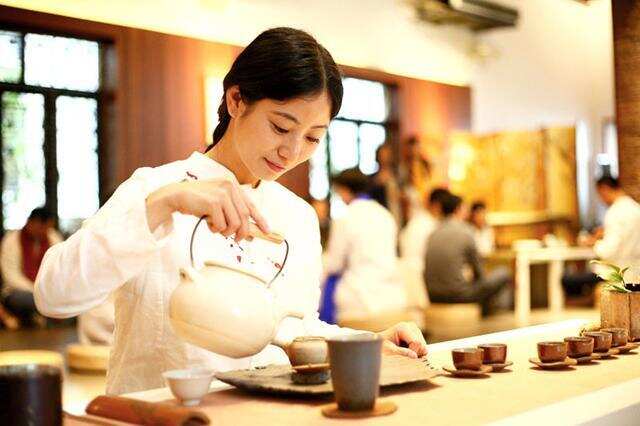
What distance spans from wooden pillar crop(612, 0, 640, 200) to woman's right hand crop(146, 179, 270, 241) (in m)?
1.59

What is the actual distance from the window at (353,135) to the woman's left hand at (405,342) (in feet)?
24.3

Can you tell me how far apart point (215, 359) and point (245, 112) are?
0.52 meters

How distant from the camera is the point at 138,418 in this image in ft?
3.91

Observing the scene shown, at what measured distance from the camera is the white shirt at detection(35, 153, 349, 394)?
1406mm

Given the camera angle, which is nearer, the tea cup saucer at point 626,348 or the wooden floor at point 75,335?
the tea cup saucer at point 626,348

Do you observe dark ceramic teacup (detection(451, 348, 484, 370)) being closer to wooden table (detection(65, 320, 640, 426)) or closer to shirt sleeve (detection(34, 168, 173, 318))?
wooden table (detection(65, 320, 640, 426))

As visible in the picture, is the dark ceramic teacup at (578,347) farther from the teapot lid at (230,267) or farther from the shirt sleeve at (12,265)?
the shirt sleeve at (12,265)

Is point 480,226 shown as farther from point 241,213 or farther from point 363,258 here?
point 241,213

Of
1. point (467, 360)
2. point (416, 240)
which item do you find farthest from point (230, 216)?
point (416, 240)

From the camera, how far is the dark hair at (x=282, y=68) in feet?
5.52

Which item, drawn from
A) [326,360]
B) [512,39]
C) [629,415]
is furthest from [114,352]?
[512,39]

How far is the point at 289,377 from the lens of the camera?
4.79ft

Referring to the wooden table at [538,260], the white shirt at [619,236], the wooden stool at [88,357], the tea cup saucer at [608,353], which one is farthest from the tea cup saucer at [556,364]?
the wooden table at [538,260]

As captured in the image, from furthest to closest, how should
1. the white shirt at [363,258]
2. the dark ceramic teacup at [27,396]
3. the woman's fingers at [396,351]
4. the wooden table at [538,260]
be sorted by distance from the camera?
1. the wooden table at [538,260]
2. the white shirt at [363,258]
3. the woman's fingers at [396,351]
4. the dark ceramic teacup at [27,396]
